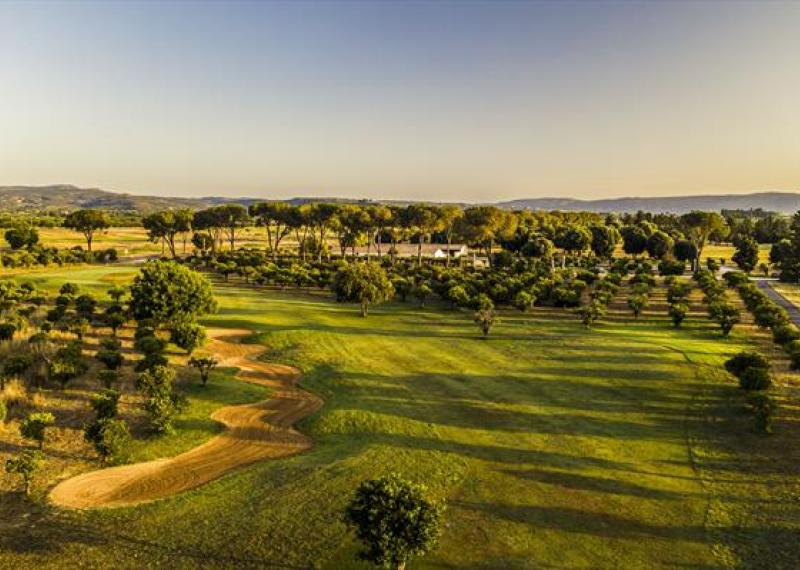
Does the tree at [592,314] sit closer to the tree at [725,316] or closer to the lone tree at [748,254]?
the tree at [725,316]

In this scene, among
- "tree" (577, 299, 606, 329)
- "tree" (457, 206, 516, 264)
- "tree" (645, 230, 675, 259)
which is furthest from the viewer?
"tree" (645, 230, 675, 259)

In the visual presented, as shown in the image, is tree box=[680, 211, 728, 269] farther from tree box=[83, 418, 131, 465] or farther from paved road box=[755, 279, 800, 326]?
tree box=[83, 418, 131, 465]

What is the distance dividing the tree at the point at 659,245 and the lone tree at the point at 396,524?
13331 cm

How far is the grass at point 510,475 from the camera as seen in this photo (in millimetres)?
22000

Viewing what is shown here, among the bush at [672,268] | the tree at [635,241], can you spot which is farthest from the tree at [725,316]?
the tree at [635,241]

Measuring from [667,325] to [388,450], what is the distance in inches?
2079

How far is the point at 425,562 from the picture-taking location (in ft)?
69.2

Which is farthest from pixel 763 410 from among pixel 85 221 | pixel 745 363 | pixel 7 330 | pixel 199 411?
pixel 85 221

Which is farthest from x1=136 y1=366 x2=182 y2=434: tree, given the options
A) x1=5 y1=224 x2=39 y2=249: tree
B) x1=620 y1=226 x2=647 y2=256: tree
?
x1=620 y1=226 x2=647 y2=256: tree

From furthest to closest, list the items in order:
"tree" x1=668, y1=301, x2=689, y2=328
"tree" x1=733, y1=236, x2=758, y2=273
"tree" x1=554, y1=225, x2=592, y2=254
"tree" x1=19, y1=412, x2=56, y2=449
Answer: "tree" x1=554, y1=225, x2=592, y2=254 → "tree" x1=733, y1=236, x2=758, y2=273 → "tree" x1=668, y1=301, x2=689, y2=328 → "tree" x1=19, y1=412, x2=56, y2=449

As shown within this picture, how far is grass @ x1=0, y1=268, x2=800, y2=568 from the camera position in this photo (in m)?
22.0

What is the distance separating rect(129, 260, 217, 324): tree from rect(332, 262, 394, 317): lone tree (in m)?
21.2

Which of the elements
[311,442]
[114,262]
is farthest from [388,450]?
[114,262]

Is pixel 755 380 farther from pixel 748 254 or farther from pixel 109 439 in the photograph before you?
pixel 748 254
